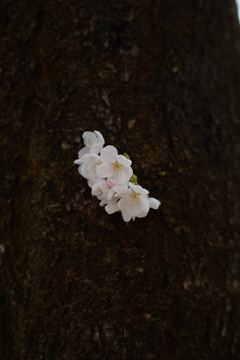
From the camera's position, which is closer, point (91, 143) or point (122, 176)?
point (122, 176)

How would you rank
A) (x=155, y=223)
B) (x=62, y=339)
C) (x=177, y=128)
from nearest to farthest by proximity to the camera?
(x=62, y=339) < (x=155, y=223) < (x=177, y=128)

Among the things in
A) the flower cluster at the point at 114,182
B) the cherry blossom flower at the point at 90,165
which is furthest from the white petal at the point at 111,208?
the cherry blossom flower at the point at 90,165

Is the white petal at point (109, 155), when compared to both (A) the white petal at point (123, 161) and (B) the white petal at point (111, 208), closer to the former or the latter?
(A) the white petal at point (123, 161)

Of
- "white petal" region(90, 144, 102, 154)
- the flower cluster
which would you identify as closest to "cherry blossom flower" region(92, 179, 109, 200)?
the flower cluster

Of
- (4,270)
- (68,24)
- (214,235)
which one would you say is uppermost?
(68,24)

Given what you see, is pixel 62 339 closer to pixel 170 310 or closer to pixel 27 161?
pixel 170 310

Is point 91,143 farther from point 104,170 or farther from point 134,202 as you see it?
point 134,202

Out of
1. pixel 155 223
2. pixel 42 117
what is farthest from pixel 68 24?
pixel 155 223

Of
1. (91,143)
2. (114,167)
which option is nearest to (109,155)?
(114,167)
